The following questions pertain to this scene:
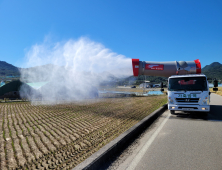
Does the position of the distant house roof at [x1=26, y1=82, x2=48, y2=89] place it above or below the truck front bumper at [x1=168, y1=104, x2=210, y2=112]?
above

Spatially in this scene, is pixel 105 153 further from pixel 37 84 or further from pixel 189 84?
pixel 37 84

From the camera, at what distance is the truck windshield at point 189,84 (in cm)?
854

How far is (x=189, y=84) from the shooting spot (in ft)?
28.9

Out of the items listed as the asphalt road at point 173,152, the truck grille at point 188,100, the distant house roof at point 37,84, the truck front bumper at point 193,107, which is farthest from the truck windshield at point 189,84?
the distant house roof at point 37,84

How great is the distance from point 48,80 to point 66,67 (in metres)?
4.27

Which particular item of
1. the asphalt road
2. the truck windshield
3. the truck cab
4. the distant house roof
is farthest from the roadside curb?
the distant house roof

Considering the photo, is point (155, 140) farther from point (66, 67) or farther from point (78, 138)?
point (66, 67)

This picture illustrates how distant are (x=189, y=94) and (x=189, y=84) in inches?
28.1

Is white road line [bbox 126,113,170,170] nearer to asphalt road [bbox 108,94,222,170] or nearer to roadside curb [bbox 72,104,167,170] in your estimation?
asphalt road [bbox 108,94,222,170]

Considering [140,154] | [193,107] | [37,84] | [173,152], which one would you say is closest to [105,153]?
[140,154]

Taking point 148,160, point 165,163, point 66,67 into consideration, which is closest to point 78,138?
point 148,160

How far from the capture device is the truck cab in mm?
8164

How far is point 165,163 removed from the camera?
3.46 meters

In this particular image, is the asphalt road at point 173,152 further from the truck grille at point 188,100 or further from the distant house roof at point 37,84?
the distant house roof at point 37,84
